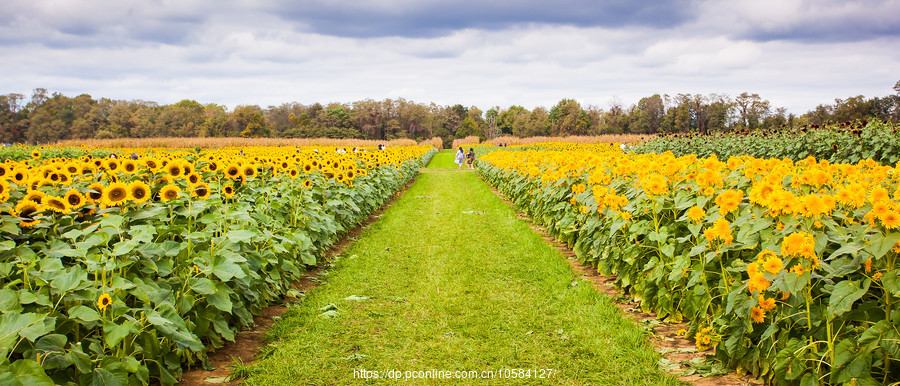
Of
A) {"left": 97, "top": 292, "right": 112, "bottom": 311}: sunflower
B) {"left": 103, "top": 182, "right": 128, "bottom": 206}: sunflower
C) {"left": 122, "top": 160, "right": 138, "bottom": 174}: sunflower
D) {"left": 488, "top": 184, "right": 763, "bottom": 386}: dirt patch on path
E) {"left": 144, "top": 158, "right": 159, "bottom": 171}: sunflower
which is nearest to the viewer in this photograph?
{"left": 97, "top": 292, "right": 112, "bottom": 311}: sunflower

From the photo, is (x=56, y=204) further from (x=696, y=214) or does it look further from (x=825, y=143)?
(x=825, y=143)

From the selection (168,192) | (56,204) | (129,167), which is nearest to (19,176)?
(129,167)

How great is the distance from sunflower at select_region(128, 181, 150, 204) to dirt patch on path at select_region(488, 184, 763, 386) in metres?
3.74

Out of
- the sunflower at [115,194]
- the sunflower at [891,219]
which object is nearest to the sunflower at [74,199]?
the sunflower at [115,194]

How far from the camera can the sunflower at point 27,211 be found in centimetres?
282

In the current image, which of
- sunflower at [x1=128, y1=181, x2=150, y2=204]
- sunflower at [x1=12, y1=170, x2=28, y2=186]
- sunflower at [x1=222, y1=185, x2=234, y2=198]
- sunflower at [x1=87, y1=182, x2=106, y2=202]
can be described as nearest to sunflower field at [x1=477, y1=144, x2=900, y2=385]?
sunflower at [x1=222, y1=185, x2=234, y2=198]

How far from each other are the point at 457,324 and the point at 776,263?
2400 mm

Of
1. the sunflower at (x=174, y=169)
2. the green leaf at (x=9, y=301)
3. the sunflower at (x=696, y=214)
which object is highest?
the sunflower at (x=174, y=169)

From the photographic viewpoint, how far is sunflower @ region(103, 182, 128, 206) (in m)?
3.16

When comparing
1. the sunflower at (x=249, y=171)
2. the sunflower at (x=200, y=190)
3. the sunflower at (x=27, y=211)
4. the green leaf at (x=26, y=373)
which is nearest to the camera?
the green leaf at (x=26, y=373)

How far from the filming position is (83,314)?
226cm

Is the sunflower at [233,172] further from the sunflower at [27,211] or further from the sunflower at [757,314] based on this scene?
the sunflower at [757,314]

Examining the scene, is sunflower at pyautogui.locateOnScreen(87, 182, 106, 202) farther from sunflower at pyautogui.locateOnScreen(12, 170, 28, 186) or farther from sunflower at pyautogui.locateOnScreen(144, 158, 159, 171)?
sunflower at pyautogui.locateOnScreen(144, 158, 159, 171)

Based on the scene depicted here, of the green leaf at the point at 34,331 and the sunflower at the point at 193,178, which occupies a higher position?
the sunflower at the point at 193,178
